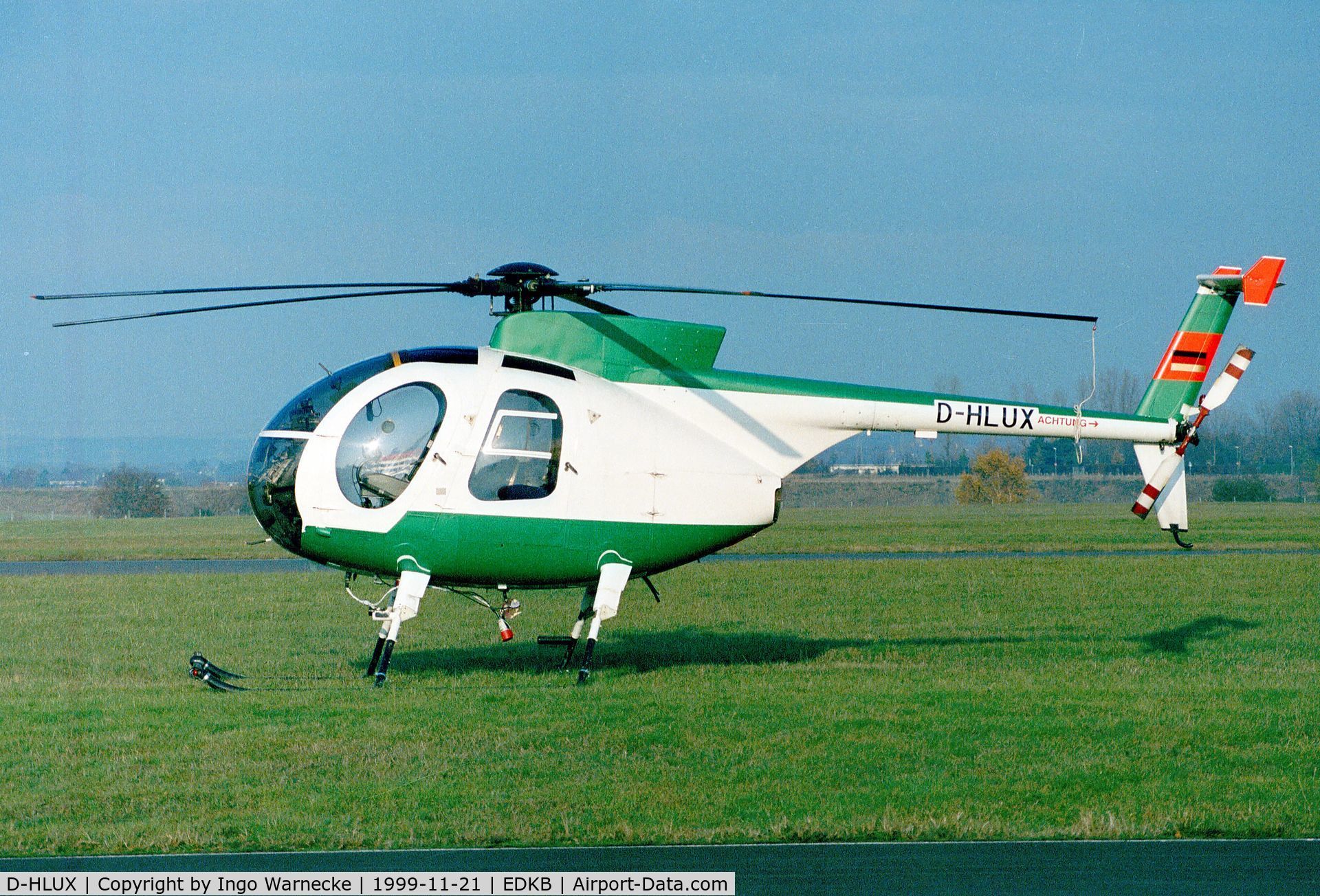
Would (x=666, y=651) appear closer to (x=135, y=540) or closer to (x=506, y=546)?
(x=506, y=546)

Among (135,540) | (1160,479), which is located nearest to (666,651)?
(1160,479)

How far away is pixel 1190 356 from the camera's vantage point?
51.5 feet

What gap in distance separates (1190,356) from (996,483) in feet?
257

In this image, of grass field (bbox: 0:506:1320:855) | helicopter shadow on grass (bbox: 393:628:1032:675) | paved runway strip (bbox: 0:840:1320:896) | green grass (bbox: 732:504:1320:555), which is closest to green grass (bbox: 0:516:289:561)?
helicopter shadow on grass (bbox: 393:628:1032:675)

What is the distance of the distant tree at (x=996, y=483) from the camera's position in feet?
300

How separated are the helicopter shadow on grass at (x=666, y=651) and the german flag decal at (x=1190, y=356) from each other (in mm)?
4294

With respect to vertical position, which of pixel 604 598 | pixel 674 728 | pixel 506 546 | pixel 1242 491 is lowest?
pixel 674 728

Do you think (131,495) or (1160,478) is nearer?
(1160,478)

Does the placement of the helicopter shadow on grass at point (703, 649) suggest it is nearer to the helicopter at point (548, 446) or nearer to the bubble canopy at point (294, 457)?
the helicopter at point (548, 446)

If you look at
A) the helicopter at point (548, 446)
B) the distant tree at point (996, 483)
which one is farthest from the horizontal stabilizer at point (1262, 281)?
the distant tree at point (996, 483)

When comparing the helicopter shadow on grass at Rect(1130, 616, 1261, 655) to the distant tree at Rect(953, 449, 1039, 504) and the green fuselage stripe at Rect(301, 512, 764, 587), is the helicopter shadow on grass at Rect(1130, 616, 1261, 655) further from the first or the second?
the distant tree at Rect(953, 449, 1039, 504)

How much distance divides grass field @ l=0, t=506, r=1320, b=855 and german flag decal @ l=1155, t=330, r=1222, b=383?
3578mm

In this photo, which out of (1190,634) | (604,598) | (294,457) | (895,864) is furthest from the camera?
(1190,634)

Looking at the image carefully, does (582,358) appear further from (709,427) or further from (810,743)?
(810,743)
